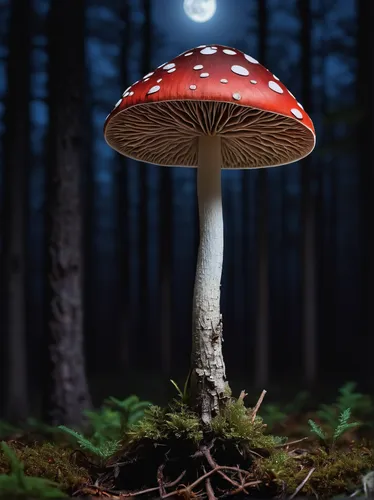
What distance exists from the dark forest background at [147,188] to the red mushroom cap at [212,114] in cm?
170

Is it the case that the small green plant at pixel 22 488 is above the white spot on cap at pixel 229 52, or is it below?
below

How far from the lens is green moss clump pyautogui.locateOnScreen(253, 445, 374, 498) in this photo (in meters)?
2.14

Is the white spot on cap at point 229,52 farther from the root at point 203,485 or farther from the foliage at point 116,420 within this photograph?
the foliage at point 116,420

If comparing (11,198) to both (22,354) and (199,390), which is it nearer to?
(22,354)

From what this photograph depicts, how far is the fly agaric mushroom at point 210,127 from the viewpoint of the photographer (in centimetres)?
204

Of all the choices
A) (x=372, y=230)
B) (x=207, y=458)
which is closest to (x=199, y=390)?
(x=207, y=458)

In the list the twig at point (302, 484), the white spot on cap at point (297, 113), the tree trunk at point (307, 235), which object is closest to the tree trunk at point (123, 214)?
the tree trunk at point (307, 235)

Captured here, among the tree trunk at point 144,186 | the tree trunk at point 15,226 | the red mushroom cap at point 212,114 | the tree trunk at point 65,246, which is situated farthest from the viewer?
the tree trunk at point 144,186

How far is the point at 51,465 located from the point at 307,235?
4320 millimetres

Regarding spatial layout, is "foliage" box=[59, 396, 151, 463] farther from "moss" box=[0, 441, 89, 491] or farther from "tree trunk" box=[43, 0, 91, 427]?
"tree trunk" box=[43, 0, 91, 427]

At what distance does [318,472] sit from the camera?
224 cm

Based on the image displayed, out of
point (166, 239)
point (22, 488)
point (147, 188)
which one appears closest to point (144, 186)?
point (147, 188)

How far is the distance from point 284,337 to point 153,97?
442 inches

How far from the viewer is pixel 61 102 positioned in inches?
169
